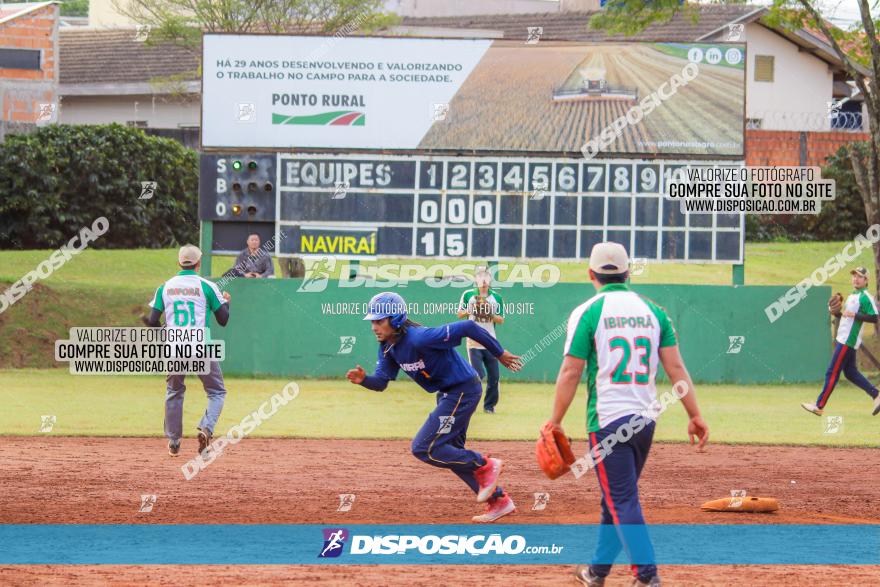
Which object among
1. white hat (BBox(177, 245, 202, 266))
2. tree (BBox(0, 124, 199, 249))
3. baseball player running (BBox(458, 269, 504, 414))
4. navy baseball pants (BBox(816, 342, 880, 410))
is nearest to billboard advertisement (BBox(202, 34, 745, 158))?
baseball player running (BBox(458, 269, 504, 414))

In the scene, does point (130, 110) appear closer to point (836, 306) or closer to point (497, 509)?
point (836, 306)

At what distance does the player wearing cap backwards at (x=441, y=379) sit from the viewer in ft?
33.1

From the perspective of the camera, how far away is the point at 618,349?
7.51 m

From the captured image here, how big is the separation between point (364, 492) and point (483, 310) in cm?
623

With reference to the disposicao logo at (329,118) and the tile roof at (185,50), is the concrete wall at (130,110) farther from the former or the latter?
the disposicao logo at (329,118)

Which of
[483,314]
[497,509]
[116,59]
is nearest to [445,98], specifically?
[483,314]

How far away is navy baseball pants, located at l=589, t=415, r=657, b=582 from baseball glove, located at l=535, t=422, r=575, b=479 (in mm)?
200

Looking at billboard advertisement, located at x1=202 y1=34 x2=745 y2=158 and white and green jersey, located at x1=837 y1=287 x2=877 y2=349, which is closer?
white and green jersey, located at x1=837 y1=287 x2=877 y2=349

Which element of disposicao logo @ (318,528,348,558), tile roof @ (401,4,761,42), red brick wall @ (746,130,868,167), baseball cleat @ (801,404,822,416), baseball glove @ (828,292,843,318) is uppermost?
tile roof @ (401,4,761,42)

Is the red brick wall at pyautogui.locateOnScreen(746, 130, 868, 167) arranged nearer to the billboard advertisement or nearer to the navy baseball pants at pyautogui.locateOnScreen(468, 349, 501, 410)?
the billboard advertisement

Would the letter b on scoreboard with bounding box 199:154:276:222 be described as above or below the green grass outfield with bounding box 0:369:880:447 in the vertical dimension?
above

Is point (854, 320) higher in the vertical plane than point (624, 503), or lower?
higher

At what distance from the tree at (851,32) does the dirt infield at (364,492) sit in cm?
969

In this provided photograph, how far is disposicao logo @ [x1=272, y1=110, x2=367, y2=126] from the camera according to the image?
2194 centimetres
